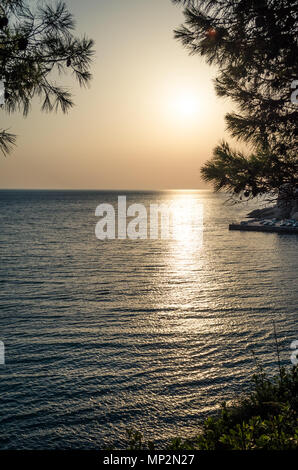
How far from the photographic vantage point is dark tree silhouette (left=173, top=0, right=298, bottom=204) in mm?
7625

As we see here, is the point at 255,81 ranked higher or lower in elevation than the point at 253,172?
higher

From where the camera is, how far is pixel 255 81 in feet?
27.8

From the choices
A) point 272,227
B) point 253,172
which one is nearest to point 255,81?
point 253,172

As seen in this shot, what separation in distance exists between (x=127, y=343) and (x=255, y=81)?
8769 mm

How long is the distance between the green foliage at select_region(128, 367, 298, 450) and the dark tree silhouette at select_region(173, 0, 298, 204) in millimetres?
3980

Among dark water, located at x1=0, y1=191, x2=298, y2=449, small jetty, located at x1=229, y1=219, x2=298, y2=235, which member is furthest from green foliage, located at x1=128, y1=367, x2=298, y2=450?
small jetty, located at x1=229, y1=219, x2=298, y2=235

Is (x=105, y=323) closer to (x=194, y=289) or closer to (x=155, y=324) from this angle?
(x=155, y=324)

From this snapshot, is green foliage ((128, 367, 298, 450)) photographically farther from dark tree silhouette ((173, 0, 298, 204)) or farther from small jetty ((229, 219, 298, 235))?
small jetty ((229, 219, 298, 235))

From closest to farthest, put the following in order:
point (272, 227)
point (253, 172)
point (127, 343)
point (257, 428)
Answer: point (257, 428) → point (253, 172) → point (127, 343) → point (272, 227)

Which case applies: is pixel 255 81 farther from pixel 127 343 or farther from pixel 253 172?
pixel 127 343

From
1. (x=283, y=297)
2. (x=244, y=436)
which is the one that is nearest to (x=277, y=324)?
(x=283, y=297)

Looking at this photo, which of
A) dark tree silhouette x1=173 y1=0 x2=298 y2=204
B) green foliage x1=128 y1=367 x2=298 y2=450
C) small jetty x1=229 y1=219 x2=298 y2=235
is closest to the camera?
green foliage x1=128 y1=367 x2=298 y2=450

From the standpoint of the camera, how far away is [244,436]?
16.1 ft

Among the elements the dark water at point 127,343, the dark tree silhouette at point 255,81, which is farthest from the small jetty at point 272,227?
the dark tree silhouette at point 255,81
